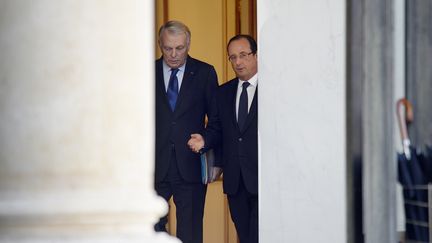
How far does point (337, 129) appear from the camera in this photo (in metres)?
5.13

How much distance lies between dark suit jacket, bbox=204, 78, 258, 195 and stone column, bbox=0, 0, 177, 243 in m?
3.70

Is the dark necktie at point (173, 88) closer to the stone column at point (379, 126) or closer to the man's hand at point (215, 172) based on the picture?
the man's hand at point (215, 172)

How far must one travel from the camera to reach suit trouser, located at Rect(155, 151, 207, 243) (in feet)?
21.3

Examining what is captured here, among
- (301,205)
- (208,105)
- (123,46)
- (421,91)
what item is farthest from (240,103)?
(123,46)

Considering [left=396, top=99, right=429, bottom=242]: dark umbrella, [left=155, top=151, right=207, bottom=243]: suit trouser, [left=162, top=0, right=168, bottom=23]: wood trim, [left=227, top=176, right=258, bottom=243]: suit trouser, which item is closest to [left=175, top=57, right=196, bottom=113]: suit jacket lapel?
[left=155, top=151, right=207, bottom=243]: suit trouser

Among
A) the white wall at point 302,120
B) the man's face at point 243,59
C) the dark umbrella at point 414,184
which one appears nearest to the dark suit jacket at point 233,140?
the man's face at point 243,59

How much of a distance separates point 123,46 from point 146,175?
0.33m

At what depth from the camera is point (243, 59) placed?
6332 millimetres

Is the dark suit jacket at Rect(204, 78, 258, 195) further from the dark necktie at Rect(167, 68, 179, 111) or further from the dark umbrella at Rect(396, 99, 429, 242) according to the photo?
the dark umbrella at Rect(396, 99, 429, 242)

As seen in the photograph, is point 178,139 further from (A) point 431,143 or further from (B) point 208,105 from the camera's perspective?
(A) point 431,143

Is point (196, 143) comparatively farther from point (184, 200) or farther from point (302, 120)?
point (302, 120)

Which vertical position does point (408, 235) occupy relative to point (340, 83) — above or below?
below

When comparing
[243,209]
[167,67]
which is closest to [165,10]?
[167,67]

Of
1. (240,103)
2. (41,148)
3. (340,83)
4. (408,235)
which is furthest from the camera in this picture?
(240,103)
